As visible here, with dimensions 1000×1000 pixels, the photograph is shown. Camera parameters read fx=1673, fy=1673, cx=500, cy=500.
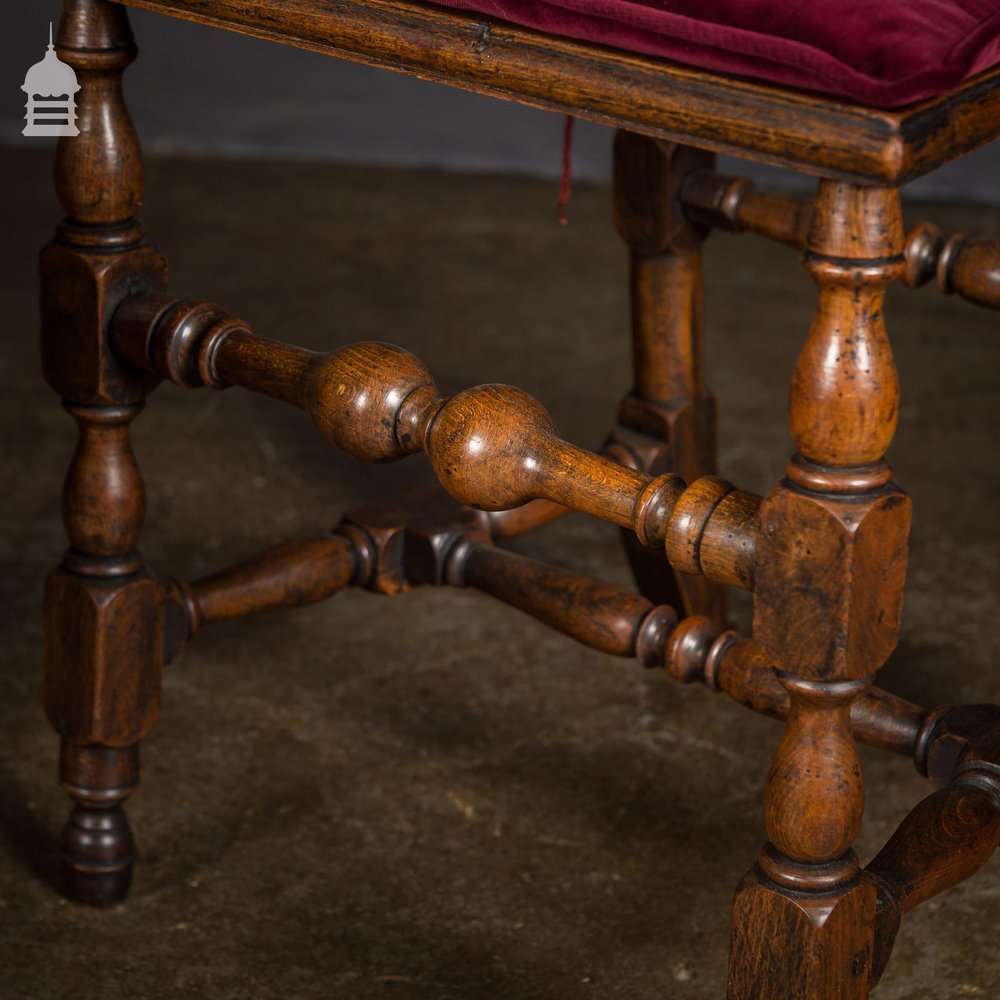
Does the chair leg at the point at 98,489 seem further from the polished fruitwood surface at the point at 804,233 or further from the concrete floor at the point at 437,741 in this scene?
the polished fruitwood surface at the point at 804,233

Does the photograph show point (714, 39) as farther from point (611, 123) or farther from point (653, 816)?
point (653, 816)

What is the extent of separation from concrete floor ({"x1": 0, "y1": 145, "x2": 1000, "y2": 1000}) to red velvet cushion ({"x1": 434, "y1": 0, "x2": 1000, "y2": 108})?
0.61m

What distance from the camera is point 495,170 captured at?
3248 millimetres

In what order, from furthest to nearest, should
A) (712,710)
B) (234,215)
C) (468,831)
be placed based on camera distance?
1. (234,215)
2. (712,710)
3. (468,831)

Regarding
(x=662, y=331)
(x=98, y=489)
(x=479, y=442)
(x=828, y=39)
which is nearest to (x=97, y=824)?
(x=98, y=489)

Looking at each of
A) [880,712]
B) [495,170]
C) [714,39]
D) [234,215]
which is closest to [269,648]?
[880,712]

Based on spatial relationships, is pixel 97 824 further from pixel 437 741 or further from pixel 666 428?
pixel 666 428

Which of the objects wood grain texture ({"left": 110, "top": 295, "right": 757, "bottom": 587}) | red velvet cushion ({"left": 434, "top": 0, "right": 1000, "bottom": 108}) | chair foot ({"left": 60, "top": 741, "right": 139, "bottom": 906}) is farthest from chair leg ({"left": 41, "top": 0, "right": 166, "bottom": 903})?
red velvet cushion ({"left": 434, "top": 0, "right": 1000, "bottom": 108})

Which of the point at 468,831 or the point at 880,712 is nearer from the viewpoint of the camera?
the point at 880,712

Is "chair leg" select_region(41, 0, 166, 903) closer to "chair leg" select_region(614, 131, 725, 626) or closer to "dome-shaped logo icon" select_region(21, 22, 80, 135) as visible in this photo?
"dome-shaped logo icon" select_region(21, 22, 80, 135)

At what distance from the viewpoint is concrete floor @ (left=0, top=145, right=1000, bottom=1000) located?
3.64 ft

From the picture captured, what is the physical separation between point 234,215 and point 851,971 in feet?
7.23

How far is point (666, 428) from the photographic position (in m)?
1.32

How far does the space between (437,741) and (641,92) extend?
0.72 meters
